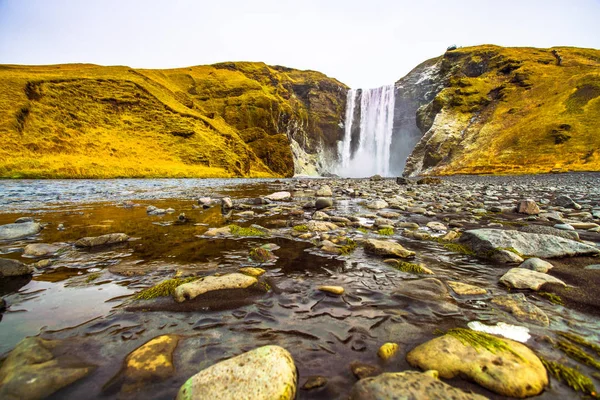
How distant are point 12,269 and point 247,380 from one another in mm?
3553

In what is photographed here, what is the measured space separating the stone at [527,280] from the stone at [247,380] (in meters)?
2.69

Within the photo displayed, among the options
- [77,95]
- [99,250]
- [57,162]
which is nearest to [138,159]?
[57,162]

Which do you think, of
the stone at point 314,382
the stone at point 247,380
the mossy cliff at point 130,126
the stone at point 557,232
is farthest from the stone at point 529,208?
the mossy cliff at point 130,126

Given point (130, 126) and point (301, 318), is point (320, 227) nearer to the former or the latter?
point (301, 318)

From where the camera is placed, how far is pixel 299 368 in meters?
1.66

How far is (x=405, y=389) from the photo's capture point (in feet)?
4.35

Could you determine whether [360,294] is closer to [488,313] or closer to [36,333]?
[488,313]

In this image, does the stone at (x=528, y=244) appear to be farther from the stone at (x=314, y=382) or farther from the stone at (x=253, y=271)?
the stone at (x=314, y=382)

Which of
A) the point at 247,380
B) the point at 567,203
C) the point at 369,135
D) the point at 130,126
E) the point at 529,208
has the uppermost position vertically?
the point at 369,135

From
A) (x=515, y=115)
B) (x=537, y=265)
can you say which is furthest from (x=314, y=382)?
(x=515, y=115)

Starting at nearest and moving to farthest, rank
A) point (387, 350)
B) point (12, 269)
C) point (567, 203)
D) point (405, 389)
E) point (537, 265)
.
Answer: point (405, 389) → point (387, 350) → point (12, 269) → point (537, 265) → point (567, 203)

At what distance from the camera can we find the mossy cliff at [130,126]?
31609mm

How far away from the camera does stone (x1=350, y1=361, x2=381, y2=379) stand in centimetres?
158

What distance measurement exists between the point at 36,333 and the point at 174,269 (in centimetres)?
156
